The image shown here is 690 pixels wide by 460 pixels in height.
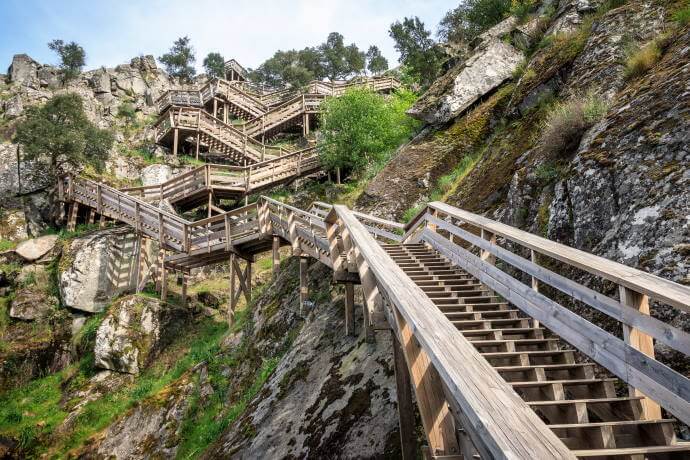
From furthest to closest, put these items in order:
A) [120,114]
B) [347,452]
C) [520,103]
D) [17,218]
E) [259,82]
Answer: [259,82], [120,114], [17,218], [520,103], [347,452]

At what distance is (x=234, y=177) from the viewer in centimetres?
2444

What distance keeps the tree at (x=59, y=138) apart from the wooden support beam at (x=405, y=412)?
2524 centimetres

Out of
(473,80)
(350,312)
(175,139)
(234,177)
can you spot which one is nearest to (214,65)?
(175,139)

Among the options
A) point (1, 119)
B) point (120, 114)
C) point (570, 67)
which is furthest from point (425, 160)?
point (120, 114)

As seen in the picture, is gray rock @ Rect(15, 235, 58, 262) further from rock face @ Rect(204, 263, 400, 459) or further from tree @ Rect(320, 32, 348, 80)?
tree @ Rect(320, 32, 348, 80)

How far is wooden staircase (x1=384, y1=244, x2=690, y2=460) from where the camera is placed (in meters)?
3.03

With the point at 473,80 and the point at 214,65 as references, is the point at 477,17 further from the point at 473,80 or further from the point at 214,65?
the point at 214,65

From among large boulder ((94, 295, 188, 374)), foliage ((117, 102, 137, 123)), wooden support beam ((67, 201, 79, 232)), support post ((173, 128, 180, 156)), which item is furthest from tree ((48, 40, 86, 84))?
large boulder ((94, 295, 188, 374))

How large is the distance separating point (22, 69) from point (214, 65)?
2497 centimetres

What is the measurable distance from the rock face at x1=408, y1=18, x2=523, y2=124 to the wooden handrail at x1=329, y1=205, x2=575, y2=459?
14.8 m

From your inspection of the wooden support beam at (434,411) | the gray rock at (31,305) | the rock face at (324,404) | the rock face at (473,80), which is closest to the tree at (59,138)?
the gray rock at (31,305)

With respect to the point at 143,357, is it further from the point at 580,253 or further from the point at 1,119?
the point at 1,119

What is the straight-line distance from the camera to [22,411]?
14.9 m

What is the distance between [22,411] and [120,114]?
3342cm
